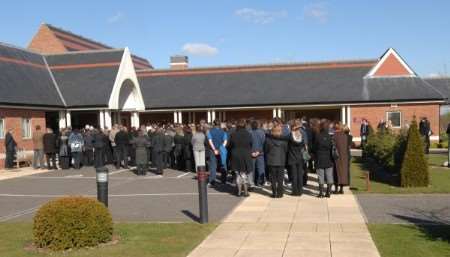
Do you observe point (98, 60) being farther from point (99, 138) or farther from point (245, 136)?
point (245, 136)

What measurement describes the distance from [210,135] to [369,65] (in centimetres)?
2299

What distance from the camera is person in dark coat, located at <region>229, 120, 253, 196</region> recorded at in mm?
12127

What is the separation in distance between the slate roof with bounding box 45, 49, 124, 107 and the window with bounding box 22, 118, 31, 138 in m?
3.24

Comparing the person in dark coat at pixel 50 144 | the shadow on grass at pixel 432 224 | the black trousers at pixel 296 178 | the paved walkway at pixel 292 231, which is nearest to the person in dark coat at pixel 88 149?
the person in dark coat at pixel 50 144

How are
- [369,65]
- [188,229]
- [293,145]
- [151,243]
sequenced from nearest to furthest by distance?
1. [151,243]
2. [188,229]
3. [293,145]
4. [369,65]

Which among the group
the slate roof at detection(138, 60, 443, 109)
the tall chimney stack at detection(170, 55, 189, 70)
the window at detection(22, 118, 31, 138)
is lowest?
the window at detection(22, 118, 31, 138)

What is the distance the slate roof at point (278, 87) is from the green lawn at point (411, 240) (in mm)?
23489

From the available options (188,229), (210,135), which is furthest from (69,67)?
(188,229)

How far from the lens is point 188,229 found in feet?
28.4

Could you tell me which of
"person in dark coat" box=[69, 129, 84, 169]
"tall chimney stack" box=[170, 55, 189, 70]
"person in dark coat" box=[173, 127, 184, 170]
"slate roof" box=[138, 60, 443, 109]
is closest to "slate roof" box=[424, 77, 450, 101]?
"slate roof" box=[138, 60, 443, 109]

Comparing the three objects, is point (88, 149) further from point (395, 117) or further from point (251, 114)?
point (395, 117)

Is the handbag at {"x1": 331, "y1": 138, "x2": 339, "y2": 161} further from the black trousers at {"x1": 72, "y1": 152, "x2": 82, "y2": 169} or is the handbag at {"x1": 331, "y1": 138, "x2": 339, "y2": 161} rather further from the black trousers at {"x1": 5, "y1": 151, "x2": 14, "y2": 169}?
the black trousers at {"x1": 5, "y1": 151, "x2": 14, "y2": 169}

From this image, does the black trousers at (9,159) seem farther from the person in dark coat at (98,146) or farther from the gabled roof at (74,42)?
the gabled roof at (74,42)

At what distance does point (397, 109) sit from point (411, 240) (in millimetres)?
24844
